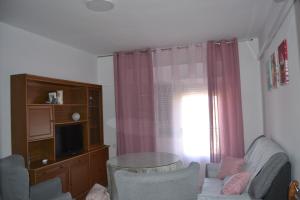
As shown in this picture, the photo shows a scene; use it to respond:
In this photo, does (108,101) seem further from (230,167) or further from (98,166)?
(230,167)

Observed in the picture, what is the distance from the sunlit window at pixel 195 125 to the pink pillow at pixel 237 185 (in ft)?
5.67

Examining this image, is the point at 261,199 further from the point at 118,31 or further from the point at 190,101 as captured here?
the point at 118,31

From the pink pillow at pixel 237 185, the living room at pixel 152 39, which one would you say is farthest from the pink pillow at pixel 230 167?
the pink pillow at pixel 237 185

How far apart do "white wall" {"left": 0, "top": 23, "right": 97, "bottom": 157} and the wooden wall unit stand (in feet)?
0.30

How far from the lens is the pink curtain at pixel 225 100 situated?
4.10m

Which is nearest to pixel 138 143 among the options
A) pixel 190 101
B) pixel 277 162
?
pixel 190 101

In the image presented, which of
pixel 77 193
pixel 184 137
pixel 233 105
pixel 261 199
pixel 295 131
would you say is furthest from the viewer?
pixel 184 137

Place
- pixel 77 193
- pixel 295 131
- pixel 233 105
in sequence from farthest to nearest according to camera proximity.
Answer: pixel 233 105, pixel 77 193, pixel 295 131

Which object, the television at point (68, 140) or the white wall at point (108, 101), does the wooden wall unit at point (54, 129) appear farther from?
the white wall at point (108, 101)

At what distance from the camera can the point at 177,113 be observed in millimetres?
4445

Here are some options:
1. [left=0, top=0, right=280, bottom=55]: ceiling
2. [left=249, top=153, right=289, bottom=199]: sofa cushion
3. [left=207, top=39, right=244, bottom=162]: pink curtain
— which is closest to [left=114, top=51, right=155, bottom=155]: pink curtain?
[left=0, top=0, right=280, bottom=55]: ceiling

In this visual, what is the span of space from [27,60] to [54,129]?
40.1 inches

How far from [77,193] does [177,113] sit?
83.6 inches

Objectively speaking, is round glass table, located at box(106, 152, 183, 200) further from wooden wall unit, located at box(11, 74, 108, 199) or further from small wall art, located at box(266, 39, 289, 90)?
small wall art, located at box(266, 39, 289, 90)
